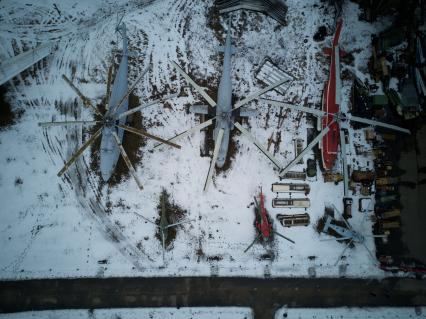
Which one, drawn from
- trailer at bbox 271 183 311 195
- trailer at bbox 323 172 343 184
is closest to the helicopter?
trailer at bbox 271 183 311 195

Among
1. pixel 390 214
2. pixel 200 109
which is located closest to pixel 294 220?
pixel 390 214

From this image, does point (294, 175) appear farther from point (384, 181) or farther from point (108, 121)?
point (108, 121)

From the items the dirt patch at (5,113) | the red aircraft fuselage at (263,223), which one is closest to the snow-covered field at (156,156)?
the dirt patch at (5,113)

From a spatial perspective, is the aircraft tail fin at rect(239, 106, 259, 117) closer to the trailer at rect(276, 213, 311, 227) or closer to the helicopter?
the helicopter

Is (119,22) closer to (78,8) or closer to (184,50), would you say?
(78,8)

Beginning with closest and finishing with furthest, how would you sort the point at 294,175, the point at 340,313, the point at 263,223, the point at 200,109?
1. the point at 200,109
2. the point at 263,223
3. the point at 340,313
4. the point at 294,175

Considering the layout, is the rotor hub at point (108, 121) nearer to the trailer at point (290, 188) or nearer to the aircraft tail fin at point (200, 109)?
the aircraft tail fin at point (200, 109)
